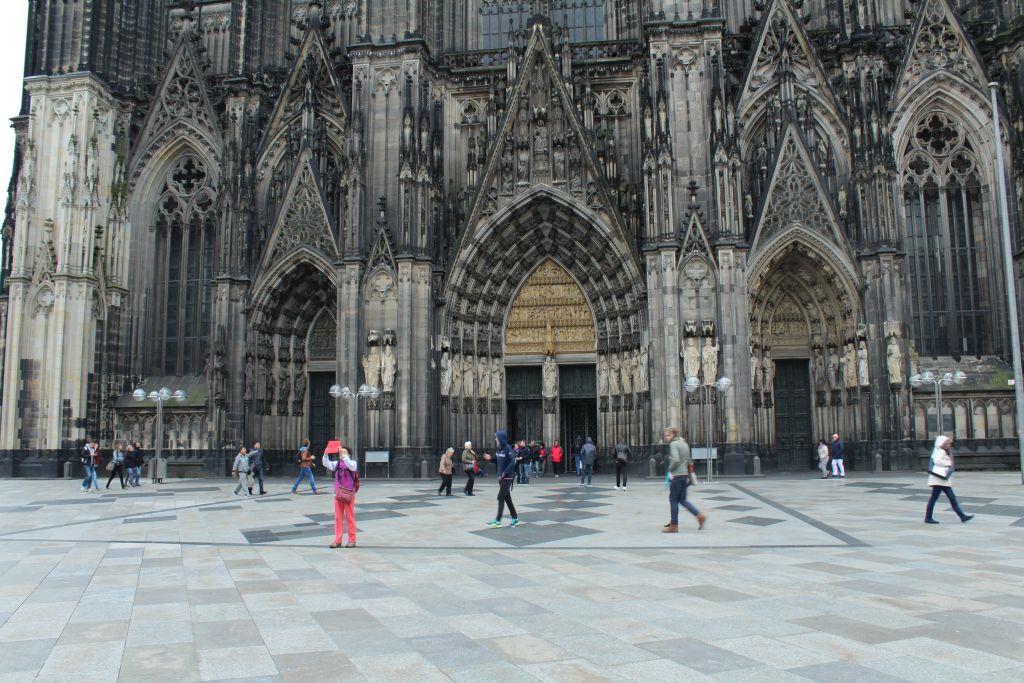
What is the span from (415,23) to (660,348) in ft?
50.7

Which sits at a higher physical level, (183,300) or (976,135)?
(976,135)

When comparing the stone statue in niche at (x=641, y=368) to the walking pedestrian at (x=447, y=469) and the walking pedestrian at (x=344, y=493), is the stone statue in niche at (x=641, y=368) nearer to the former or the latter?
the walking pedestrian at (x=447, y=469)

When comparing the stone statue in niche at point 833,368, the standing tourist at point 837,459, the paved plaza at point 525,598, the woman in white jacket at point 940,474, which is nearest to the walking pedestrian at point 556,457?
the standing tourist at point 837,459

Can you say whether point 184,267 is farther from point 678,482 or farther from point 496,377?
point 678,482

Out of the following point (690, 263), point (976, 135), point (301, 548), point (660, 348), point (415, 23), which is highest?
point (415, 23)

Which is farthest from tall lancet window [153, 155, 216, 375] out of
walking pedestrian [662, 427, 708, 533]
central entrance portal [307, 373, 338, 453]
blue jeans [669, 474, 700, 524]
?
blue jeans [669, 474, 700, 524]

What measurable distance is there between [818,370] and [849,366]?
1706mm

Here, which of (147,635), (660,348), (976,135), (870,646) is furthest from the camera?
(976,135)

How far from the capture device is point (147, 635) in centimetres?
686

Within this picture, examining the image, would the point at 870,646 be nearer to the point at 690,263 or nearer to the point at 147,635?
the point at 147,635

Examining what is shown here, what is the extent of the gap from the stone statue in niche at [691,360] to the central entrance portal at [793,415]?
230 inches

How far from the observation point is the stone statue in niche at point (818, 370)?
1235 inches

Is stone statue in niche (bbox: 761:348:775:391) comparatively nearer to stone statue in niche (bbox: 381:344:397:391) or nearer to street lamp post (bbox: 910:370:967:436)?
street lamp post (bbox: 910:370:967:436)

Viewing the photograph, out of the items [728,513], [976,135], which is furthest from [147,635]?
[976,135]
